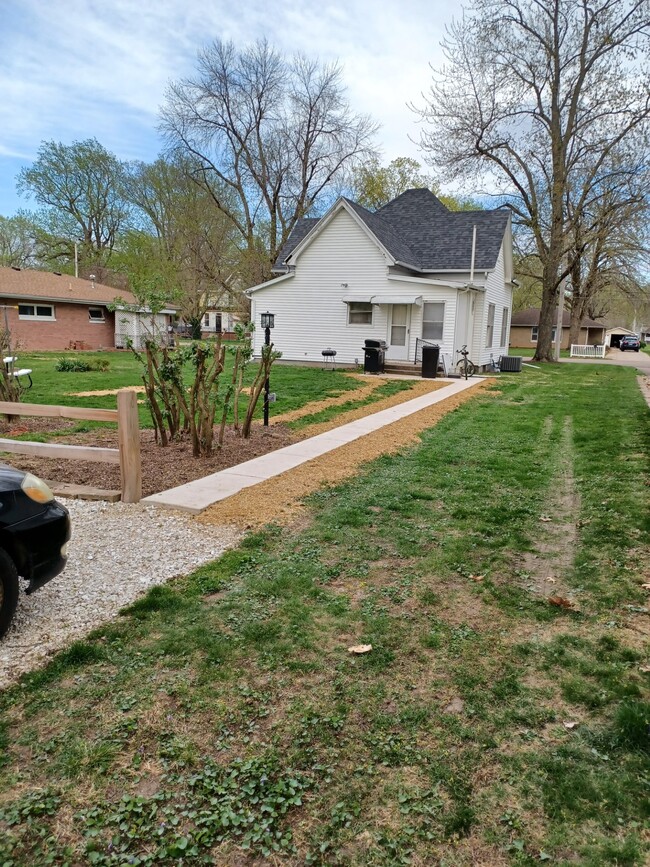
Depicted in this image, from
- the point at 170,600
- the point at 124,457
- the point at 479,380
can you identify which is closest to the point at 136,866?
the point at 170,600

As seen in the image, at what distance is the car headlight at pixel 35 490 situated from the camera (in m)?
3.21

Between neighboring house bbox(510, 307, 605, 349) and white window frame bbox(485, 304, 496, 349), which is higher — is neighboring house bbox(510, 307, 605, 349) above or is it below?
above

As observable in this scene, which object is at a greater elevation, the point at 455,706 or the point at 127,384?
the point at 127,384

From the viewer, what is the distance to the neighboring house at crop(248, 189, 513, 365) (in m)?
19.3

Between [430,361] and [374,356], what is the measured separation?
1.86m

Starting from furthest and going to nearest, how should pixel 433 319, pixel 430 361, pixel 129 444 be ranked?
pixel 433 319, pixel 430 361, pixel 129 444

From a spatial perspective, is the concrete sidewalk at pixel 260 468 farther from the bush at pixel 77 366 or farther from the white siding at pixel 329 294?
the bush at pixel 77 366

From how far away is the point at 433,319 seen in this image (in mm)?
19359

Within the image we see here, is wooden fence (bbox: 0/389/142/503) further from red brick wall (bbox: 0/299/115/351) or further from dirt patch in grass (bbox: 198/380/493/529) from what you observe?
red brick wall (bbox: 0/299/115/351)

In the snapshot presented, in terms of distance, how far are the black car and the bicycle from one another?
16581 millimetres

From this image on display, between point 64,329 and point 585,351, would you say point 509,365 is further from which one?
point 585,351

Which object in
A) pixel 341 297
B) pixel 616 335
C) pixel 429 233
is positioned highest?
pixel 429 233

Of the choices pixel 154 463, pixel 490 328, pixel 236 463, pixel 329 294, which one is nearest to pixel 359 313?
pixel 329 294

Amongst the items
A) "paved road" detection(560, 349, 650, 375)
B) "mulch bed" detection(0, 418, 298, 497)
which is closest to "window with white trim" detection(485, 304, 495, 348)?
"paved road" detection(560, 349, 650, 375)
